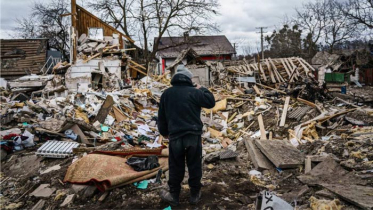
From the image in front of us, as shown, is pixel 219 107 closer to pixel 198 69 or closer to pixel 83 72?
pixel 198 69

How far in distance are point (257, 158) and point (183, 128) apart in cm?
239

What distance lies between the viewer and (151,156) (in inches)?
178

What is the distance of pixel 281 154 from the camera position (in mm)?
5102

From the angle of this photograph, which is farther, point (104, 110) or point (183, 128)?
point (104, 110)

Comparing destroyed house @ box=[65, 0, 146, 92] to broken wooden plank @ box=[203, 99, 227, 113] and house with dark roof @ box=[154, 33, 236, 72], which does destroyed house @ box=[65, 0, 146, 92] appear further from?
house with dark roof @ box=[154, 33, 236, 72]

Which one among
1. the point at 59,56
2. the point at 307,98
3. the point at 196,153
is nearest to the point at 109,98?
the point at 196,153

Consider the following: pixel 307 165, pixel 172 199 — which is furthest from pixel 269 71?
pixel 172 199

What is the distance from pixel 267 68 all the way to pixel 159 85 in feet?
25.3

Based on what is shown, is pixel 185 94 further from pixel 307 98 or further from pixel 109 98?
pixel 307 98

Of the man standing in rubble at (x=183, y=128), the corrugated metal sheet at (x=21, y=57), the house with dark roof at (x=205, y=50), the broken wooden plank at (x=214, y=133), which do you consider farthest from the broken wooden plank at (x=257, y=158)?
the house with dark roof at (x=205, y=50)

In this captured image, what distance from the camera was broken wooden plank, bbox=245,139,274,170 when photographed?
4870mm

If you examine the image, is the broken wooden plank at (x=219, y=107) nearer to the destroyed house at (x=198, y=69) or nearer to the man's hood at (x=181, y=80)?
the destroyed house at (x=198, y=69)

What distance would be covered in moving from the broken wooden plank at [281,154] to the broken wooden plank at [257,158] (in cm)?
8

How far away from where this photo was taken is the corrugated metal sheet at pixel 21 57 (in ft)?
62.7
